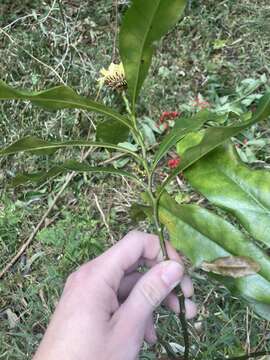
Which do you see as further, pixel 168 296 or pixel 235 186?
pixel 168 296

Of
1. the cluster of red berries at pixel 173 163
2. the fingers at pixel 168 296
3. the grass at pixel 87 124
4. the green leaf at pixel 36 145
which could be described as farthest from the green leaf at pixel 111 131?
the cluster of red berries at pixel 173 163

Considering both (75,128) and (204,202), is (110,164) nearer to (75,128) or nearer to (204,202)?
(75,128)

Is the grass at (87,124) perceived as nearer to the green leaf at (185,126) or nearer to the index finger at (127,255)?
the index finger at (127,255)

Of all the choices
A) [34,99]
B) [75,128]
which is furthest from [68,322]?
[75,128]

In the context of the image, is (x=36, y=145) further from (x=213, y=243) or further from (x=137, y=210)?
(x=213, y=243)

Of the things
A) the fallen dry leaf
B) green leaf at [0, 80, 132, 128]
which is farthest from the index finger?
green leaf at [0, 80, 132, 128]

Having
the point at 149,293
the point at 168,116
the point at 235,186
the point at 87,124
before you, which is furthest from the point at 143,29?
the point at 87,124
